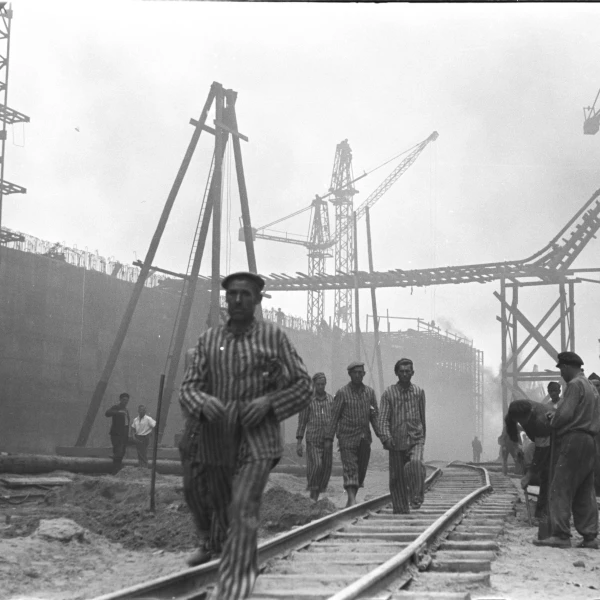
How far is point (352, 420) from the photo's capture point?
1103cm

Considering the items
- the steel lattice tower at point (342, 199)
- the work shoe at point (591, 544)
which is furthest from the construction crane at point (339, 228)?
the work shoe at point (591, 544)

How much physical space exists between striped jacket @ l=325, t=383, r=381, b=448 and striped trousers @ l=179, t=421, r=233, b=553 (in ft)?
18.7

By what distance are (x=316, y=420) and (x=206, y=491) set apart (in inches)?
299

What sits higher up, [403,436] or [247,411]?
[247,411]

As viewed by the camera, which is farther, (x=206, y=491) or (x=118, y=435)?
(x=118, y=435)

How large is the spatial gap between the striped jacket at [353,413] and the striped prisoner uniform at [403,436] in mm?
913

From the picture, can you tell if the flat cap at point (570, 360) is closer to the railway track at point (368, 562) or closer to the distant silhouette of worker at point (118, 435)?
the railway track at point (368, 562)

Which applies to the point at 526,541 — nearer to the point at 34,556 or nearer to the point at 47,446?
the point at 34,556

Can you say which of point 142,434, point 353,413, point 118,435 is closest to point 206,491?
point 353,413

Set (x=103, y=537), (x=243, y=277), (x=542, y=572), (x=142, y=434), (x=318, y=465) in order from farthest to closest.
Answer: (x=142, y=434) → (x=318, y=465) → (x=103, y=537) → (x=542, y=572) → (x=243, y=277)

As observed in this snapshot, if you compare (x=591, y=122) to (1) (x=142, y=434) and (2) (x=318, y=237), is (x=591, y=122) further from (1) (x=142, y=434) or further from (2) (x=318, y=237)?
(2) (x=318, y=237)

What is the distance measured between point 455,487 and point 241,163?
11845 millimetres

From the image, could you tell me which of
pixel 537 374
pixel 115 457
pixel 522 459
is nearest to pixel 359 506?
pixel 522 459

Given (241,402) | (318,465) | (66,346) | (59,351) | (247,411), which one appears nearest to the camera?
→ (247,411)
